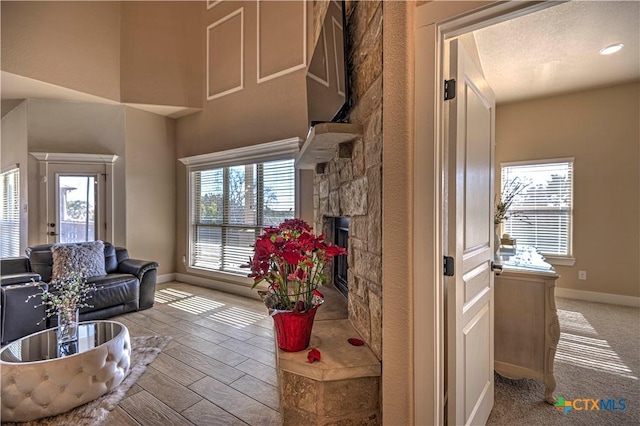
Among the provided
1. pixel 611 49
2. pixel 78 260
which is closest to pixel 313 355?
pixel 78 260

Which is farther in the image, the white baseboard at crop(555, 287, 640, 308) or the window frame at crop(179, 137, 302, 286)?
the window frame at crop(179, 137, 302, 286)

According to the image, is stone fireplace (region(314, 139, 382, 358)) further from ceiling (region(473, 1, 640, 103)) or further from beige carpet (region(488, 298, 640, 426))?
ceiling (region(473, 1, 640, 103))

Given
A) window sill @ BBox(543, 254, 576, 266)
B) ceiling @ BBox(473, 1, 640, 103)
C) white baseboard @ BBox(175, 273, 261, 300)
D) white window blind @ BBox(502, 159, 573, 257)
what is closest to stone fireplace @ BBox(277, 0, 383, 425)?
ceiling @ BBox(473, 1, 640, 103)

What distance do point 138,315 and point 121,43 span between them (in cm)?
435

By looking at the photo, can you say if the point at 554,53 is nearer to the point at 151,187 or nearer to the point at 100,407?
the point at 100,407

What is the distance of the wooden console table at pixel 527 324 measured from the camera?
2.06 metres

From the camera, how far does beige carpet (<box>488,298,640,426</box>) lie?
1.93 metres

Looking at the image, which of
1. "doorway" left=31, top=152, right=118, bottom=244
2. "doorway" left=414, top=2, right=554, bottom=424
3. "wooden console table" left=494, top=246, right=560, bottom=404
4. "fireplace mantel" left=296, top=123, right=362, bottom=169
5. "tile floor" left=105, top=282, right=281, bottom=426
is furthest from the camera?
"doorway" left=31, top=152, right=118, bottom=244

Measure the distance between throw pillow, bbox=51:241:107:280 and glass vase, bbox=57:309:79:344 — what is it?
1.60m

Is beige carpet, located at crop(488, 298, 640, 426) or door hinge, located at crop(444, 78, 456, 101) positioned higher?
door hinge, located at crop(444, 78, 456, 101)

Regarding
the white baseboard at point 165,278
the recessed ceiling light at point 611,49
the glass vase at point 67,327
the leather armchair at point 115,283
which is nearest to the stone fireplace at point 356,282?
the glass vase at point 67,327

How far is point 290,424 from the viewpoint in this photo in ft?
5.15

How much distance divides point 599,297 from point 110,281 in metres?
6.53

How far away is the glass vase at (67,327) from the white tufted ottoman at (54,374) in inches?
2.7
